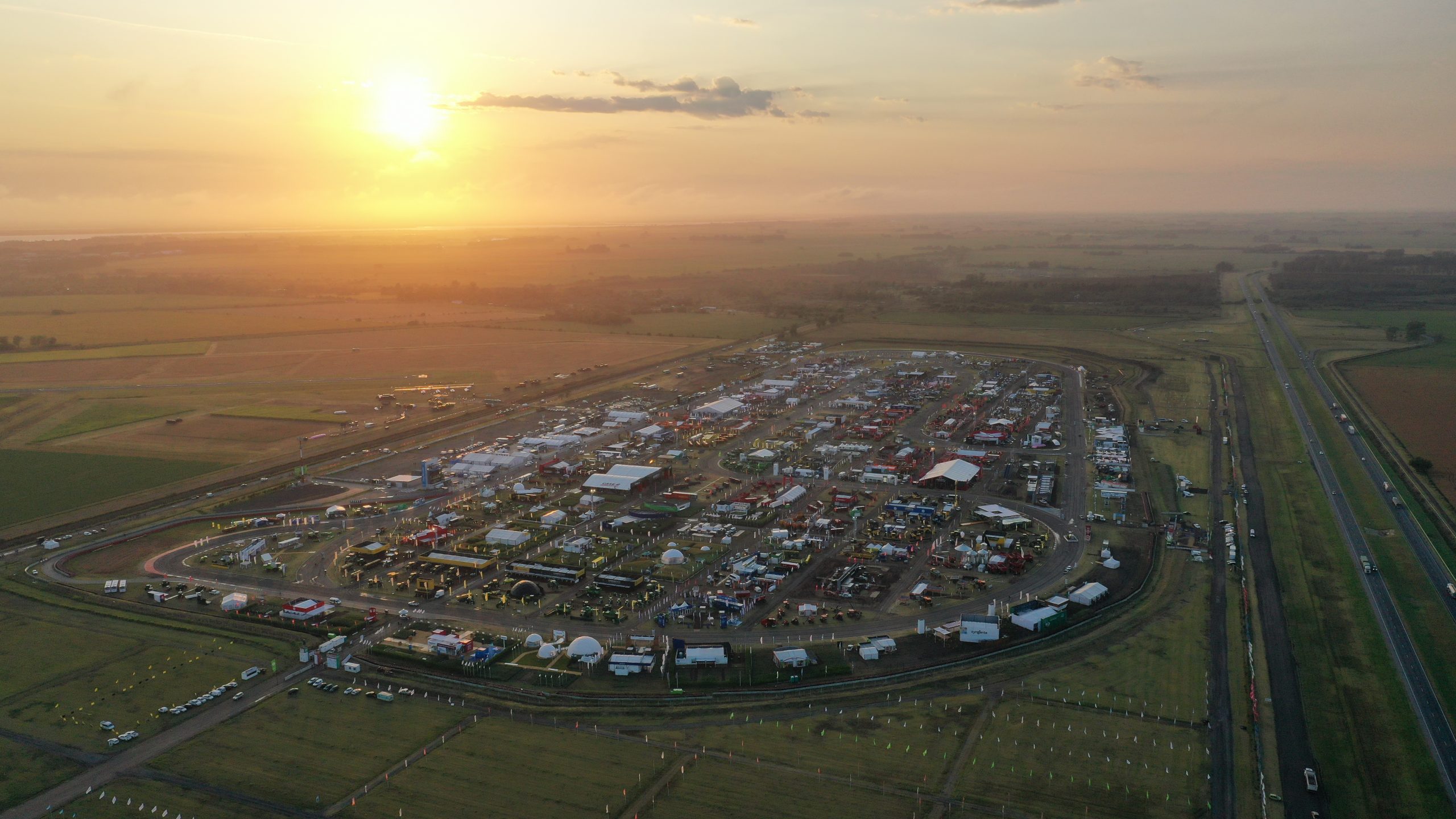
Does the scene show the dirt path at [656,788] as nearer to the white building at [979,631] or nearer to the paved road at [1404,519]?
the white building at [979,631]

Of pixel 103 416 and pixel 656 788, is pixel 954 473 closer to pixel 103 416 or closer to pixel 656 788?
pixel 656 788

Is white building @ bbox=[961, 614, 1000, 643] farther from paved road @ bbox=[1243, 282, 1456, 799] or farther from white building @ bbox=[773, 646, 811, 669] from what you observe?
paved road @ bbox=[1243, 282, 1456, 799]

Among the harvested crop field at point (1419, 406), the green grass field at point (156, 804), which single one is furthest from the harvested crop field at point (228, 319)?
the harvested crop field at point (1419, 406)

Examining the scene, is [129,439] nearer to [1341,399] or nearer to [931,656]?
[931,656]


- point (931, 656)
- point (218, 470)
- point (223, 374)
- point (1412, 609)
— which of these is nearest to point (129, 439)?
point (218, 470)

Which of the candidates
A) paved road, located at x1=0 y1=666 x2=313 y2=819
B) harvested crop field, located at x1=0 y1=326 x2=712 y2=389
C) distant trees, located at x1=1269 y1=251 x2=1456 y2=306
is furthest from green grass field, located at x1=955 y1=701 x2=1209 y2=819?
distant trees, located at x1=1269 y1=251 x2=1456 y2=306

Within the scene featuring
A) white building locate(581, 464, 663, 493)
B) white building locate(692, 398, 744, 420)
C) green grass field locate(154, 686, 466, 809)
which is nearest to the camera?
green grass field locate(154, 686, 466, 809)

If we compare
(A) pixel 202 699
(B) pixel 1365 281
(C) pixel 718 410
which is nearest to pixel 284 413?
(C) pixel 718 410

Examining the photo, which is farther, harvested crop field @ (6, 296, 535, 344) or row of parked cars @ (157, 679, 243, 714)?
harvested crop field @ (6, 296, 535, 344)
